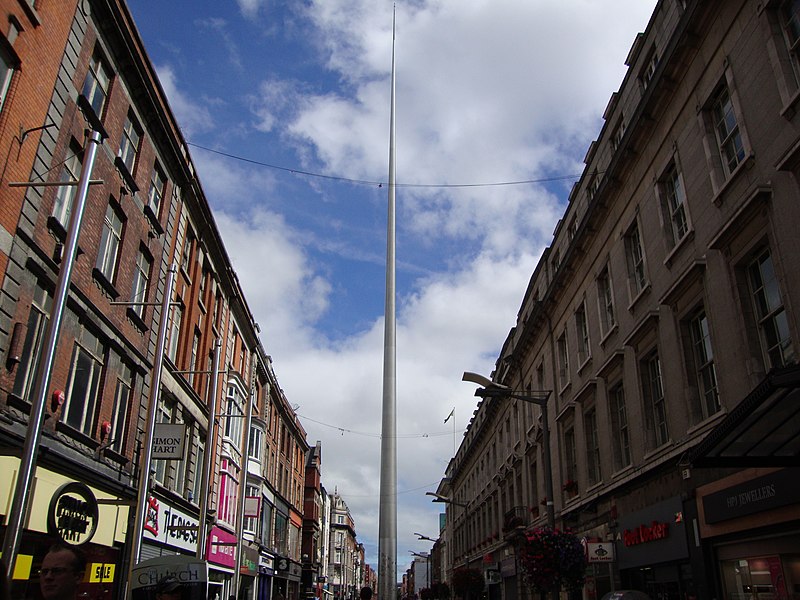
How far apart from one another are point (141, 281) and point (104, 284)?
12.3 feet

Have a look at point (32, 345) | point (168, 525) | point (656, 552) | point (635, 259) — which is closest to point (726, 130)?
point (635, 259)

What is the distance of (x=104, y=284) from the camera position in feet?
62.6

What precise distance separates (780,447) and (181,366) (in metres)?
22.0

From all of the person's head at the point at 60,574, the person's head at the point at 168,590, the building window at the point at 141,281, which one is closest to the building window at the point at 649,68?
the building window at the point at 141,281

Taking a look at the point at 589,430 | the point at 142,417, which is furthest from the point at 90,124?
the point at 589,430

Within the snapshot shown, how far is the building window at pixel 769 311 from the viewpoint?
1291 centimetres

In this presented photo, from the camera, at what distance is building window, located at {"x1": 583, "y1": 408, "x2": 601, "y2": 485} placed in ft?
79.4

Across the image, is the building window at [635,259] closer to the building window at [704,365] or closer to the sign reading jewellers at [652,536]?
the building window at [704,365]

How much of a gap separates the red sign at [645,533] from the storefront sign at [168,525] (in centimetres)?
1426

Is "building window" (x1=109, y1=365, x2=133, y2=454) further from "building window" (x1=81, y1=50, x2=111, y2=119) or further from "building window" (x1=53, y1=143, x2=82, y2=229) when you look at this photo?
"building window" (x1=81, y1=50, x2=111, y2=119)

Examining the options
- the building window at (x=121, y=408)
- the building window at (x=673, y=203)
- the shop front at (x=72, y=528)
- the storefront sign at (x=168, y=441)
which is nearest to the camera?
the shop front at (x=72, y=528)

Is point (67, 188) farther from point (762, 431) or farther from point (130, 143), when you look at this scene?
point (762, 431)

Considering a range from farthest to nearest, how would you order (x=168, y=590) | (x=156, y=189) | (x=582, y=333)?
(x=582, y=333) → (x=156, y=189) → (x=168, y=590)

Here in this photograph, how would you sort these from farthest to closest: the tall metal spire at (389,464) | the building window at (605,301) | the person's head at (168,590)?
the tall metal spire at (389,464) → the building window at (605,301) → the person's head at (168,590)
